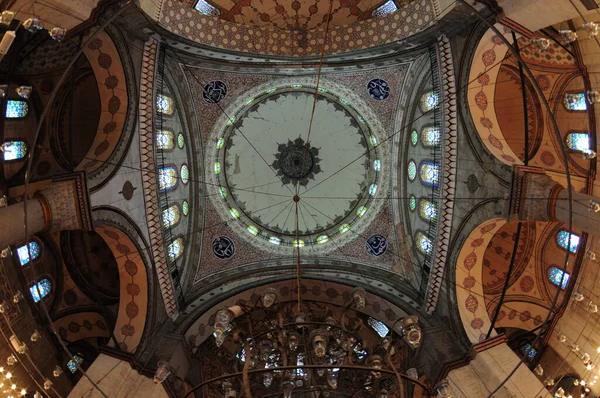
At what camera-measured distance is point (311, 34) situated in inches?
394

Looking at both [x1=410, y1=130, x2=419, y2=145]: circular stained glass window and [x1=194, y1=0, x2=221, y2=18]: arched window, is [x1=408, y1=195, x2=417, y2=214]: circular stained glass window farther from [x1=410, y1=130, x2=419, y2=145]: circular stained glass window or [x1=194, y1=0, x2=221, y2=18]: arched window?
[x1=194, y1=0, x2=221, y2=18]: arched window

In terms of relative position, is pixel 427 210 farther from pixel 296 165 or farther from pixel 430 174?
pixel 296 165

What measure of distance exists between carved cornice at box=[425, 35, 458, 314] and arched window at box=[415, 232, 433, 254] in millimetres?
472

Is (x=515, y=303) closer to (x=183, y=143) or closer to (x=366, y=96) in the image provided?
(x=366, y=96)

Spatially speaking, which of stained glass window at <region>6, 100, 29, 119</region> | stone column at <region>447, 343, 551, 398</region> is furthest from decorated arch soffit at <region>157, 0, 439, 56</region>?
stone column at <region>447, 343, 551, 398</region>

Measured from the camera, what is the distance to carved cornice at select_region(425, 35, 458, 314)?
28.8ft

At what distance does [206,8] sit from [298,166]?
5.54 m

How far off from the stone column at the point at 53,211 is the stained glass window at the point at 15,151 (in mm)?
3061

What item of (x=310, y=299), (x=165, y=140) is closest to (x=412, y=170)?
(x=310, y=299)

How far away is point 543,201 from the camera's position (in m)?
7.29

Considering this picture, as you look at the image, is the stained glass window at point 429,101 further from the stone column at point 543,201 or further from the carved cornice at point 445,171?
the stone column at point 543,201

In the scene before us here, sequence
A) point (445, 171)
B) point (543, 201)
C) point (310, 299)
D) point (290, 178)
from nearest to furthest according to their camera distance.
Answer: point (543, 201)
point (445, 171)
point (310, 299)
point (290, 178)

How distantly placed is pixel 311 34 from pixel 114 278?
8.34 metres

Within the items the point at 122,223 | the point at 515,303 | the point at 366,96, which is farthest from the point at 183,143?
the point at 515,303
